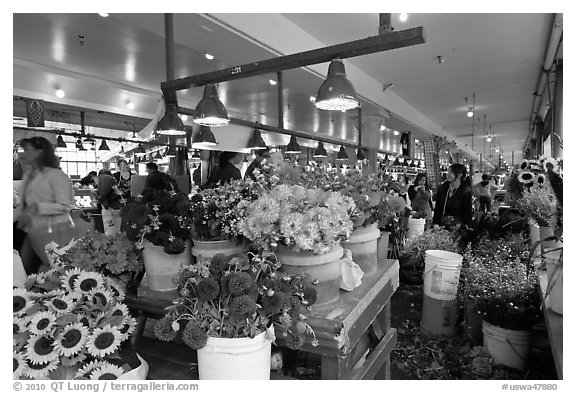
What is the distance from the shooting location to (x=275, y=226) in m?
1.09

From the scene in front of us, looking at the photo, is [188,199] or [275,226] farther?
[188,199]

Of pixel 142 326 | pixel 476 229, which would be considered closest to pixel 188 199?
pixel 142 326

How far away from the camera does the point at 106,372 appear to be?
99cm

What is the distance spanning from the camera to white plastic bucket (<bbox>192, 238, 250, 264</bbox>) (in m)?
1.25

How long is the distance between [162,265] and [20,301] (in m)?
0.42

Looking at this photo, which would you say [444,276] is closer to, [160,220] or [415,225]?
[415,225]

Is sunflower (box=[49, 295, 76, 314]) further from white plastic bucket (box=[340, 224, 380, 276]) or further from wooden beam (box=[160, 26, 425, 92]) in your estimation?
wooden beam (box=[160, 26, 425, 92])

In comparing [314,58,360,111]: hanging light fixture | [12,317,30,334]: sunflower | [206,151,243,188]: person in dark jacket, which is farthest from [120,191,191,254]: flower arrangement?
[206,151,243,188]: person in dark jacket

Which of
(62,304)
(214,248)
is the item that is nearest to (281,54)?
(214,248)

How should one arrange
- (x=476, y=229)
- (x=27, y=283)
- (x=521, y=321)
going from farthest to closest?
(x=476, y=229), (x=521, y=321), (x=27, y=283)

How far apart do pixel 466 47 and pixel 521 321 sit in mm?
3261

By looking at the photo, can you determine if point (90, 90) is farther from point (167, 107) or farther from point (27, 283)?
point (27, 283)

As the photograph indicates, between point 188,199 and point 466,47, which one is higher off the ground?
point 466,47

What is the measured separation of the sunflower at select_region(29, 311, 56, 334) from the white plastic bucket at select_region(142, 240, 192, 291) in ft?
1.14
